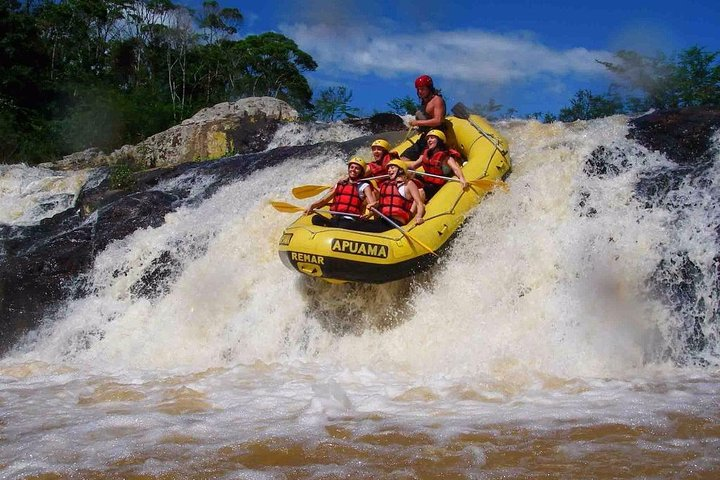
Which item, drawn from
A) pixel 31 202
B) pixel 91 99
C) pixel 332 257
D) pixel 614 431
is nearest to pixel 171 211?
pixel 31 202

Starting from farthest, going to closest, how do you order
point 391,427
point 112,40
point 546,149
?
point 112,40 → point 546,149 → point 391,427

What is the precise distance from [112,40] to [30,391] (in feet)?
76.3

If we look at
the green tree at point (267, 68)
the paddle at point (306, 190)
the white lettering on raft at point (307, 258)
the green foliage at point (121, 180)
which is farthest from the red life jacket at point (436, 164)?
the green tree at point (267, 68)

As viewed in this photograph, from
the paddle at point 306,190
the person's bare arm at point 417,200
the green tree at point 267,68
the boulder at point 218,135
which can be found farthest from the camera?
the green tree at point 267,68

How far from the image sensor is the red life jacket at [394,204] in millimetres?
5602

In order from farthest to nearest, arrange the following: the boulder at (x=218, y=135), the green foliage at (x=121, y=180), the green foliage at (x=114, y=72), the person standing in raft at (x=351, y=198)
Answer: the green foliage at (x=114, y=72) → the boulder at (x=218, y=135) → the green foliage at (x=121, y=180) → the person standing in raft at (x=351, y=198)

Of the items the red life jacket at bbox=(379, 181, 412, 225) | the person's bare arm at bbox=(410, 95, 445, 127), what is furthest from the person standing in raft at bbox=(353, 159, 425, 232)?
the person's bare arm at bbox=(410, 95, 445, 127)

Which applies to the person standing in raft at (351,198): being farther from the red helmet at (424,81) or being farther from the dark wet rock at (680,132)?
the dark wet rock at (680,132)

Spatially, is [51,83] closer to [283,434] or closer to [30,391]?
[30,391]

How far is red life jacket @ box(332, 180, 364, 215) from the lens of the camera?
19.5 feet

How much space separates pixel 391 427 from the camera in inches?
137

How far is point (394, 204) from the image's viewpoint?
5648mm

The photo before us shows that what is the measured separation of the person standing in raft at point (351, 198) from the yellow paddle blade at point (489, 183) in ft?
2.82

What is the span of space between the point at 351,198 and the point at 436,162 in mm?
921
